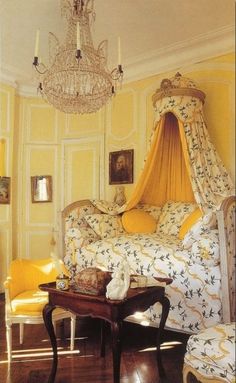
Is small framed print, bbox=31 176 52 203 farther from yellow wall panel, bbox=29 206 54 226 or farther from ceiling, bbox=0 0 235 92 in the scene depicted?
ceiling, bbox=0 0 235 92

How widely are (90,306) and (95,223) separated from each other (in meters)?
1.40

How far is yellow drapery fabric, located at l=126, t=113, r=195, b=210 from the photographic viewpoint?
8.44 ft

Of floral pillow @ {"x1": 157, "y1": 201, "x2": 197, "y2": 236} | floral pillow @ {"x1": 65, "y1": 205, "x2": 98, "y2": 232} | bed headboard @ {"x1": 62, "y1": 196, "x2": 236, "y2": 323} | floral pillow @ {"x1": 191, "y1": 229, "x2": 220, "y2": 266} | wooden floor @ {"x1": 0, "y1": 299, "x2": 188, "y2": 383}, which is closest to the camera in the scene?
wooden floor @ {"x1": 0, "y1": 299, "x2": 188, "y2": 383}

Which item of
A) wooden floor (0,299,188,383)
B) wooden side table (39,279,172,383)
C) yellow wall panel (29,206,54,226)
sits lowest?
wooden floor (0,299,188,383)

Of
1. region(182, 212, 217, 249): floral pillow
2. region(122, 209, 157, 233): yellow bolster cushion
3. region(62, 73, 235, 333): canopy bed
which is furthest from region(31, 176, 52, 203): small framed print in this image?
region(182, 212, 217, 249): floral pillow

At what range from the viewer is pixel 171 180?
263 cm

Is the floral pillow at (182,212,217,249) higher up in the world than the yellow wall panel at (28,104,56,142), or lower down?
lower down

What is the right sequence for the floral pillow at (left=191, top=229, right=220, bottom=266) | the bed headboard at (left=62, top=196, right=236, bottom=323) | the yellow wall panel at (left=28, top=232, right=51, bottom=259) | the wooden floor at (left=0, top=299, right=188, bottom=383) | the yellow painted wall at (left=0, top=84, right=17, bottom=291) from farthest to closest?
the yellow painted wall at (left=0, top=84, right=17, bottom=291), the yellow wall panel at (left=28, top=232, right=51, bottom=259), the floral pillow at (left=191, top=229, right=220, bottom=266), the bed headboard at (left=62, top=196, right=236, bottom=323), the wooden floor at (left=0, top=299, right=188, bottom=383)

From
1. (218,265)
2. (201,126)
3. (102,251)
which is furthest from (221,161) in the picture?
(102,251)

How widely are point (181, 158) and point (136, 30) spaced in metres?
1.02

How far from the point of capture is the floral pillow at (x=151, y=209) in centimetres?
269

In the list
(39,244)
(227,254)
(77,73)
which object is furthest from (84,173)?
(227,254)

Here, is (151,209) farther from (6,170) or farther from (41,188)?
(6,170)

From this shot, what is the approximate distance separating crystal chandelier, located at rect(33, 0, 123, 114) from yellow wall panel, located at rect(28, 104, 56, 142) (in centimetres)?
70
